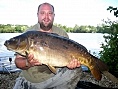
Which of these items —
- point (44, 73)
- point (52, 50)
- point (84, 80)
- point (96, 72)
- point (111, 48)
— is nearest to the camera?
point (52, 50)

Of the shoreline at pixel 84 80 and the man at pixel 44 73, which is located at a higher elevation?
the man at pixel 44 73

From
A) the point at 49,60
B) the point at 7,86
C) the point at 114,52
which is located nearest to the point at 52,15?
the point at 49,60

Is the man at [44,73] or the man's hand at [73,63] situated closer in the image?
the man's hand at [73,63]

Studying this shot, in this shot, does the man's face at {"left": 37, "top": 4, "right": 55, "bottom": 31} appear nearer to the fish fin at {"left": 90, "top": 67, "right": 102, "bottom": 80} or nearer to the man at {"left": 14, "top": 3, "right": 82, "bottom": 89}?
the man at {"left": 14, "top": 3, "right": 82, "bottom": 89}

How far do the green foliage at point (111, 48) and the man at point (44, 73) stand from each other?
6450mm

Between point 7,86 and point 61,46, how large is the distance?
598 centimetres

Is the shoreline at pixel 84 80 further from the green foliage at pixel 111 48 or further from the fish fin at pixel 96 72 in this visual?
the fish fin at pixel 96 72

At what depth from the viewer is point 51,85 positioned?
3.96 metres

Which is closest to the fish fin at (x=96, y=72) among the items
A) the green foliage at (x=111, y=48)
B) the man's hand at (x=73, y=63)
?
the man's hand at (x=73, y=63)

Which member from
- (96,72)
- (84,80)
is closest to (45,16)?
(96,72)

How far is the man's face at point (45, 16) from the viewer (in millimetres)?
3869

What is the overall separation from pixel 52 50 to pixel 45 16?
0.77 m

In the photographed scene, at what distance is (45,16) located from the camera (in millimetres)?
3895

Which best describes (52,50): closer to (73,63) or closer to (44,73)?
(73,63)
